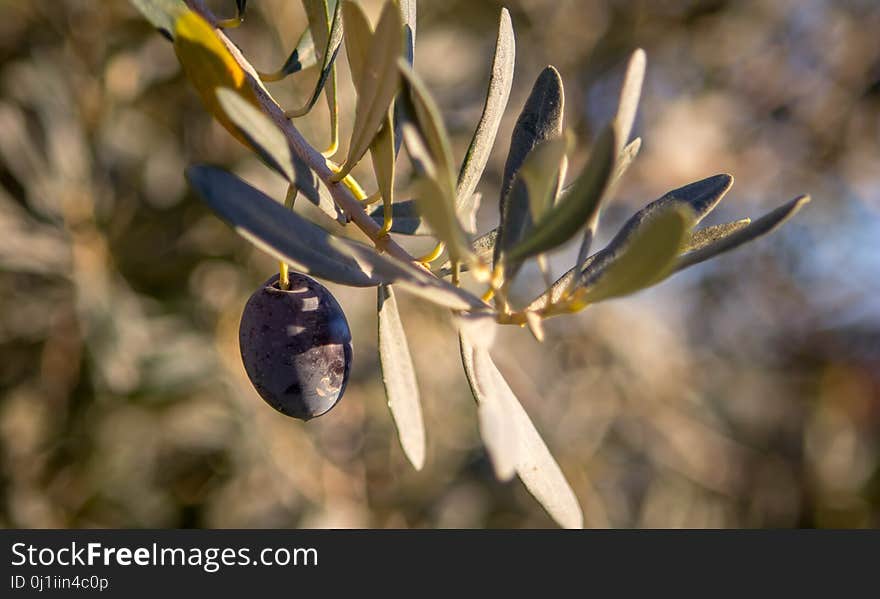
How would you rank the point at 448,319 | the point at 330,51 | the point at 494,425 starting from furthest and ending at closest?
the point at 448,319 < the point at 330,51 < the point at 494,425

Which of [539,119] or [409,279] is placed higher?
[539,119]

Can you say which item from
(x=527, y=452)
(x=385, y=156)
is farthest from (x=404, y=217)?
(x=527, y=452)

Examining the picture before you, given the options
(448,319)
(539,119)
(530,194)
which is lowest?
(530,194)

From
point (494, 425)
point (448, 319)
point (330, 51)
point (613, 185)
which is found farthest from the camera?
point (448, 319)

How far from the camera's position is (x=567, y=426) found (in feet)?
6.83

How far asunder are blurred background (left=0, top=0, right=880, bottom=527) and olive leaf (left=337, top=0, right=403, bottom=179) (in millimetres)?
710

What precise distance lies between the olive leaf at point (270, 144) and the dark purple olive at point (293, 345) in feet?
0.32

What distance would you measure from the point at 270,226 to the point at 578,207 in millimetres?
141

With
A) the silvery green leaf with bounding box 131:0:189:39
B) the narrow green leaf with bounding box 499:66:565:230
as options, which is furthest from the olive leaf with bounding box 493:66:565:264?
the silvery green leaf with bounding box 131:0:189:39

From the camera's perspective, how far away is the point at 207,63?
423mm

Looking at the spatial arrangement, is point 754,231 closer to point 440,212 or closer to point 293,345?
point 440,212

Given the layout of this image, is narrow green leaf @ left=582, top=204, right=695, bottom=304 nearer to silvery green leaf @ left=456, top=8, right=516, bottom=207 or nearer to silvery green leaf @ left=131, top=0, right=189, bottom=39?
silvery green leaf @ left=456, top=8, right=516, bottom=207

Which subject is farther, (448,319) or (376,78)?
(448,319)

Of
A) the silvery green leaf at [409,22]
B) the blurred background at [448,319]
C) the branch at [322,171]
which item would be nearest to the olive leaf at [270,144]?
the branch at [322,171]
